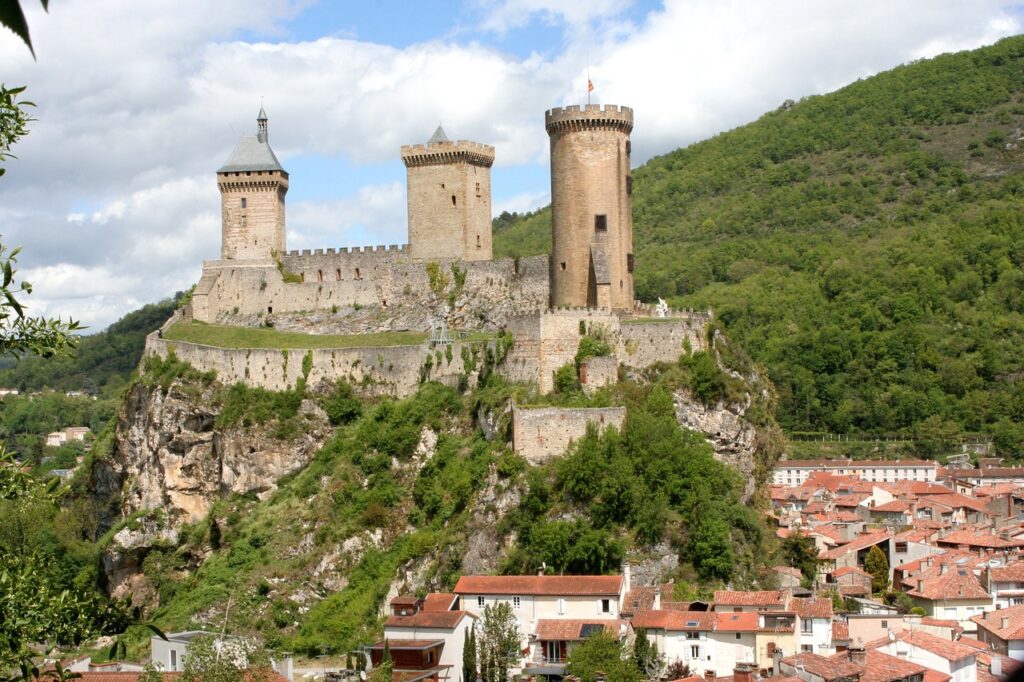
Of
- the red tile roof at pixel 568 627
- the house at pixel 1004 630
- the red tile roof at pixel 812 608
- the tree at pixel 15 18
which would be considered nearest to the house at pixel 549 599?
the red tile roof at pixel 568 627

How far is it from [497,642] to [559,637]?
6.14ft

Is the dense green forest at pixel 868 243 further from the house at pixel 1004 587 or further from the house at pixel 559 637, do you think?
the house at pixel 559 637

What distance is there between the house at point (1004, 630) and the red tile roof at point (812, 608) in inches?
213

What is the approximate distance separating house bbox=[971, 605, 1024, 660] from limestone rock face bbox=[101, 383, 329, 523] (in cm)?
2432

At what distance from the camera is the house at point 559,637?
40.3m

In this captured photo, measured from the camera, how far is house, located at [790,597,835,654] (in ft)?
138

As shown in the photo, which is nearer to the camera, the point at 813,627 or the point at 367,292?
the point at 813,627

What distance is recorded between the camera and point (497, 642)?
40688 millimetres

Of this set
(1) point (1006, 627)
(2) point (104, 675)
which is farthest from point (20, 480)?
(1) point (1006, 627)

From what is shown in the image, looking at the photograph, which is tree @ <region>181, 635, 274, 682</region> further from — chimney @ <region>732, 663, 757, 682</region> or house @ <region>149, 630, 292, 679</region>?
chimney @ <region>732, 663, 757, 682</region>

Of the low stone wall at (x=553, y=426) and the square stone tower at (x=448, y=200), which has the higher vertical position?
the square stone tower at (x=448, y=200)

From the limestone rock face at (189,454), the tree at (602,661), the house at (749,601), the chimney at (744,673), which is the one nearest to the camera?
the chimney at (744,673)

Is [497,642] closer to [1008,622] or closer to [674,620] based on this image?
[674,620]

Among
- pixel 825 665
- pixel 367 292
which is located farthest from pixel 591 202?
pixel 825 665
